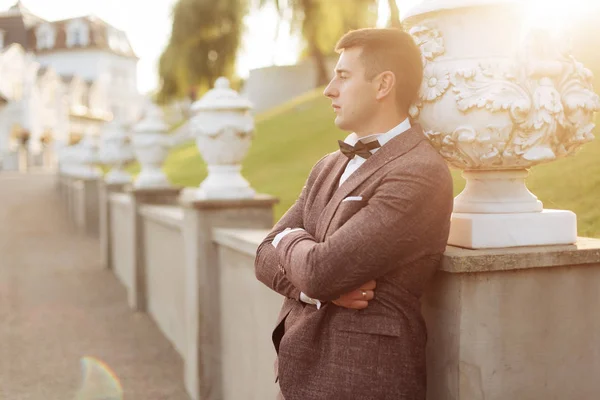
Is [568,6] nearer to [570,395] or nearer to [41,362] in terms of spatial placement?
[570,395]

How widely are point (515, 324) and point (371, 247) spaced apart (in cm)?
61

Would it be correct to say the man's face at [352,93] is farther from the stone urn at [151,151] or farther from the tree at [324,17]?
the tree at [324,17]

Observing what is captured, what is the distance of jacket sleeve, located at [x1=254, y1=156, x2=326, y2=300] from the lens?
253 cm

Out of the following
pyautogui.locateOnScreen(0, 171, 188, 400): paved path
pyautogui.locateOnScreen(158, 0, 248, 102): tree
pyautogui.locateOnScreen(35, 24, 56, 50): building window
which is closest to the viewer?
pyautogui.locateOnScreen(0, 171, 188, 400): paved path

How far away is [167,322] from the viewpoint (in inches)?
281

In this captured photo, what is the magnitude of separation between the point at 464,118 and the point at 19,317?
674cm

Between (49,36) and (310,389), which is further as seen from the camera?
(49,36)

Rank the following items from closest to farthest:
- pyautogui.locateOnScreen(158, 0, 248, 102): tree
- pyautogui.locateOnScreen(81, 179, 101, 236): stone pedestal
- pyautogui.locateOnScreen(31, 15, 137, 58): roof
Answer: pyautogui.locateOnScreen(81, 179, 101, 236): stone pedestal → pyautogui.locateOnScreen(158, 0, 248, 102): tree → pyautogui.locateOnScreen(31, 15, 137, 58): roof

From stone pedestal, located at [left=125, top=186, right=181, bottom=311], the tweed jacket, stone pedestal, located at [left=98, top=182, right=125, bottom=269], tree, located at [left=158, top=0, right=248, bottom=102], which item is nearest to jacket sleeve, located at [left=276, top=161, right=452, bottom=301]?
the tweed jacket

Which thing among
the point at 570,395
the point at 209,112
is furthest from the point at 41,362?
the point at 570,395

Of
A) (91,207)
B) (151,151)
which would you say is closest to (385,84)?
(151,151)

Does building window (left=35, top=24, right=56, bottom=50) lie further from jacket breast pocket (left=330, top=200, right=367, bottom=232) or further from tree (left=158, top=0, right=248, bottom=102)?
jacket breast pocket (left=330, top=200, right=367, bottom=232)

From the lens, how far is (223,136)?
5.17m

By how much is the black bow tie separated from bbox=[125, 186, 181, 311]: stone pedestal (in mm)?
6430
